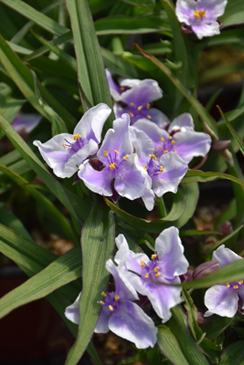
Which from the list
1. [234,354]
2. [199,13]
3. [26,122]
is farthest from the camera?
[26,122]

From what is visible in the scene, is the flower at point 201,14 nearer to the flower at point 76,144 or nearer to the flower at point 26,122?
the flower at point 76,144

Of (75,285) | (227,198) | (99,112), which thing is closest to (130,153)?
(99,112)

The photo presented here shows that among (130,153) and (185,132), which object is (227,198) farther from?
(130,153)

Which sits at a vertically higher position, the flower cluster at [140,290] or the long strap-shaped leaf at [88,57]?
the long strap-shaped leaf at [88,57]

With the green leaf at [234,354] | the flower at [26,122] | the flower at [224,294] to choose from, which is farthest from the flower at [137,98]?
the green leaf at [234,354]

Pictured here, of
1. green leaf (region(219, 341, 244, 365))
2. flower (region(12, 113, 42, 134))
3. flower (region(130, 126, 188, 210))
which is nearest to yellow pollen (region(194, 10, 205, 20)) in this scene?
flower (region(130, 126, 188, 210))

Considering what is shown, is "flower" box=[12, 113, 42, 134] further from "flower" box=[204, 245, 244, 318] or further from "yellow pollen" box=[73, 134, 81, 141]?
"flower" box=[204, 245, 244, 318]

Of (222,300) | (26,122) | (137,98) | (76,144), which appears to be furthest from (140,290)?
(26,122)

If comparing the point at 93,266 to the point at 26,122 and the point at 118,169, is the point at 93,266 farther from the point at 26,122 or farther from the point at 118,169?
the point at 26,122
